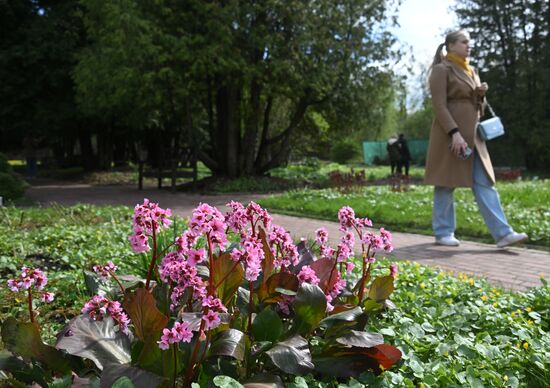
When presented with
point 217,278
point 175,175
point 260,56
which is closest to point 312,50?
point 260,56

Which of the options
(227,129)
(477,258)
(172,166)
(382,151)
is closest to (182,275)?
(477,258)

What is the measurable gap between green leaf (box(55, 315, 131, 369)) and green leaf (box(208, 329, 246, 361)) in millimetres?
316

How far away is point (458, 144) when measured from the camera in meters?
6.18

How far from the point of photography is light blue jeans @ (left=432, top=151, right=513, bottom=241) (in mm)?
6195

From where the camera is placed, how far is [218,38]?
15688mm

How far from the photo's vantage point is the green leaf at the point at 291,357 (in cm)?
203

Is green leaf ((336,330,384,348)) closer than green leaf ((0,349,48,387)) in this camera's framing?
No

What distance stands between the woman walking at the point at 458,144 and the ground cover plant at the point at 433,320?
2009 millimetres

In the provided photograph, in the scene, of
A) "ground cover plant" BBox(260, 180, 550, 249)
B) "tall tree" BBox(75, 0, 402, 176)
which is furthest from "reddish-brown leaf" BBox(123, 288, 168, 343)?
"tall tree" BBox(75, 0, 402, 176)

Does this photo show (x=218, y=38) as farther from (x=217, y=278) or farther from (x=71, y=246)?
(x=217, y=278)

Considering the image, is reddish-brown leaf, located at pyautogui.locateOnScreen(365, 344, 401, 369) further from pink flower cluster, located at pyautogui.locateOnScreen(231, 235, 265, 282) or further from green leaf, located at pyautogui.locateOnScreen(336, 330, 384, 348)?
pink flower cluster, located at pyautogui.locateOnScreen(231, 235, 265, 282)

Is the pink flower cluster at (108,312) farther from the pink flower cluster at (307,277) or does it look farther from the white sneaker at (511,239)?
the white sneaker at (511,239)

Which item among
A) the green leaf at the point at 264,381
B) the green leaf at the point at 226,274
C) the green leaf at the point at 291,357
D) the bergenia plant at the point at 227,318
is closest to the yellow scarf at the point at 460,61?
the bergenia plant at the point at 227,318

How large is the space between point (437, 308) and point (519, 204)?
25.5ft
